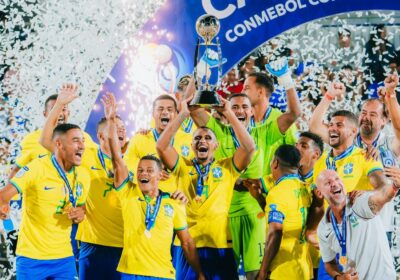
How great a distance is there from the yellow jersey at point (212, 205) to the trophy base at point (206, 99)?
0.43m

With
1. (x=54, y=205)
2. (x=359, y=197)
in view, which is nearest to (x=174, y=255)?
(x=54, y=205)

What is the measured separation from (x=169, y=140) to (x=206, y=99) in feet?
1.31

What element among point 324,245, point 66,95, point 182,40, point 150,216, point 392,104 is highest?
point 182,40

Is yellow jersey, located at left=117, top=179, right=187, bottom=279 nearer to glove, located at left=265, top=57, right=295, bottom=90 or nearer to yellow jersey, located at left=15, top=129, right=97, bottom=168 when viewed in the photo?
yellow jersey, located at left=15, top=129, right=97, bottom=168

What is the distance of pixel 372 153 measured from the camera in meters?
6.29

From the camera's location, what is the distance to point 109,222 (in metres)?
6.19

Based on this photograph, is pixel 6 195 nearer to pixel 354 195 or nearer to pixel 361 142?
pixel 354 195

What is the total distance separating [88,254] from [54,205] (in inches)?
23.6

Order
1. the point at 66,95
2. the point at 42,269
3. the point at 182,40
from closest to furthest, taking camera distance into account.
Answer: the point at 42,269 < the point at 66,95 < the point at 182,40

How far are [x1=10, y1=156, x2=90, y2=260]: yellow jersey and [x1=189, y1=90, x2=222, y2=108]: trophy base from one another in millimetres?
1002

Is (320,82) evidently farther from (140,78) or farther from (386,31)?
(140,78)

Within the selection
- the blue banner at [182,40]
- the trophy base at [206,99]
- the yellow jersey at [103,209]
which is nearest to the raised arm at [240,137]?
the trophy base at [206,99]

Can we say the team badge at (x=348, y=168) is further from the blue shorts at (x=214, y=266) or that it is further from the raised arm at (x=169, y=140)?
the raised arm at (x=169, y=140)

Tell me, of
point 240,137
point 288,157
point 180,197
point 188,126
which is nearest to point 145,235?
point 180,197
